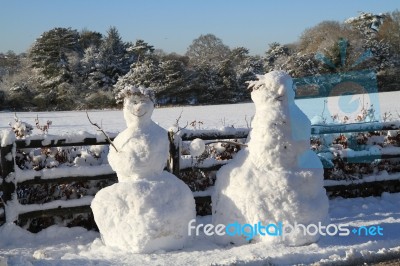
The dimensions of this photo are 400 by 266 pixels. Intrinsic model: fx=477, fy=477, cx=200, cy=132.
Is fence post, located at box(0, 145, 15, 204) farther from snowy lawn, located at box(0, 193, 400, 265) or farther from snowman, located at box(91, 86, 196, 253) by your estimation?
snowman, located at box(91, 86, 196, 253)

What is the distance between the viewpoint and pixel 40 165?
5820 millimetres

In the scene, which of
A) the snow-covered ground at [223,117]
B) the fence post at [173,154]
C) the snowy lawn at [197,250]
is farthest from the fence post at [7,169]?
the snow-covered ground at [223,117]

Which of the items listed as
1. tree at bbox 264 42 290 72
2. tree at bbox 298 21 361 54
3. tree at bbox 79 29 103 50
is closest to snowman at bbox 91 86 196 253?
tree at bbox 298 21 361 54

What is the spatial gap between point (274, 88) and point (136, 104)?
54.4 inches

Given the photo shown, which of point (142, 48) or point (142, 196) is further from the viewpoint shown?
point (142, 48)

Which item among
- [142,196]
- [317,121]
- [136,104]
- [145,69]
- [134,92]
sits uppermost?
[145,69]

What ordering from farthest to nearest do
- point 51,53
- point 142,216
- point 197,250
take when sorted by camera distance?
point 51,53
point 197,250
point 142,216

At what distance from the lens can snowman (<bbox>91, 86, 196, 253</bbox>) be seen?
177 inches

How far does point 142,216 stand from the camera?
4.49 m

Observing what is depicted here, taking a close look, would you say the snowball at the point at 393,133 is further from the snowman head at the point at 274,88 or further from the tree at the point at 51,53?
the tree at the point at 51,53

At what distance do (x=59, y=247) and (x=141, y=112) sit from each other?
5.48 ft

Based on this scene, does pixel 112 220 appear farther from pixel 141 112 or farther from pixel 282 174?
pixel 282 174

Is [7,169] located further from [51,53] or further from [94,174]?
[51,53]

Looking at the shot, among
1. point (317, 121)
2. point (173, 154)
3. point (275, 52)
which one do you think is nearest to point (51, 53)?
point (275, 52)
